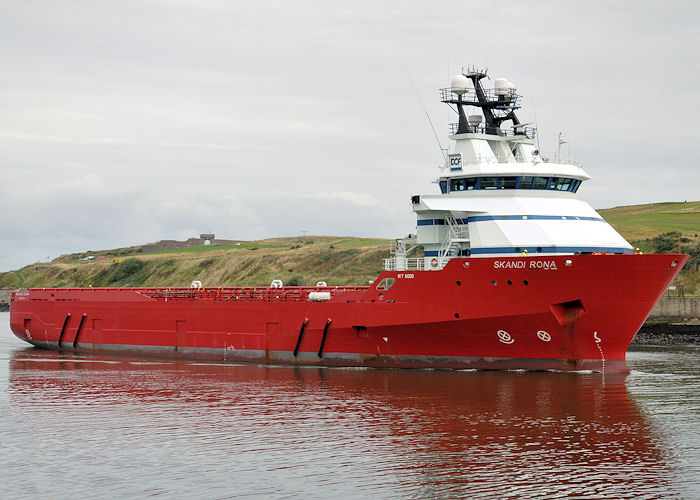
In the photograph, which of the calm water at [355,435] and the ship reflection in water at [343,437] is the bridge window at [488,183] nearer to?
the ship reflection in water at [343,437]

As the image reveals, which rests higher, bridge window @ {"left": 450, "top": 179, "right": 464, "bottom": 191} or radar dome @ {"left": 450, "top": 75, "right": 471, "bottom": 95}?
radar dome @ {"left": 450, "top": 75, "right": 471, "bottom": 95}

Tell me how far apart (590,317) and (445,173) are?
7.32 m

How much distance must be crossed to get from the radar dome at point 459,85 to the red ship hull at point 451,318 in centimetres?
740

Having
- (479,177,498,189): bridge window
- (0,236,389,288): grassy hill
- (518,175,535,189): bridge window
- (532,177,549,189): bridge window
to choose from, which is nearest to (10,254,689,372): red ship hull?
(479,177,498,189): bridge window

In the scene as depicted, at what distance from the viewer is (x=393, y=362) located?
2708cm

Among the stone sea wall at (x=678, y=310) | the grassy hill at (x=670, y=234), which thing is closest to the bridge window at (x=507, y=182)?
the stone sea wall at (x=678, y=310)

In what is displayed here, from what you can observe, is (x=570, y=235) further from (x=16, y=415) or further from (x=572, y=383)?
(x=16, y=415)

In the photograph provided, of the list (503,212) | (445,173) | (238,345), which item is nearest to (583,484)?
(503,212)

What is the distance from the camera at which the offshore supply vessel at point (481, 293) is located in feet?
77.5

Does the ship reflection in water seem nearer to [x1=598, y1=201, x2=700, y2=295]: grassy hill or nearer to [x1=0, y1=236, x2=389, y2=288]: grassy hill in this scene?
[x1=598, y1=201, x2=700, y2=295]: grassy hill

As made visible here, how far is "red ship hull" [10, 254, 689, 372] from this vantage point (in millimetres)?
23406

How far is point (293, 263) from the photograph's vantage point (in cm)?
7919

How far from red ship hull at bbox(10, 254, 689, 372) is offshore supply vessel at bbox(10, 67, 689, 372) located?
0.13 ft

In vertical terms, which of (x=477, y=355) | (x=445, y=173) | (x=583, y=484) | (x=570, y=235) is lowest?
(x=583, y=484)
